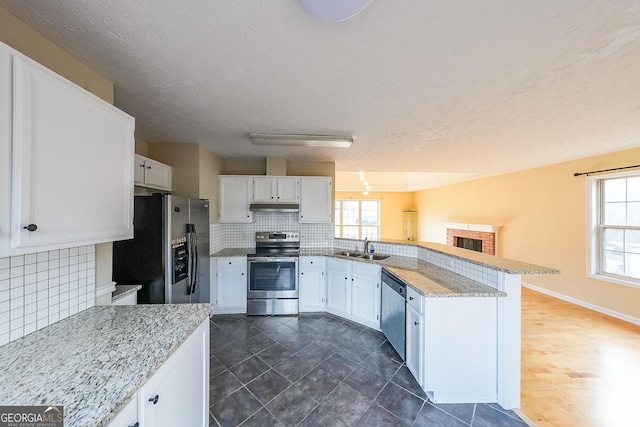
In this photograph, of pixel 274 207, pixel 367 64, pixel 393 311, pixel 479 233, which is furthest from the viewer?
pixel 479 233

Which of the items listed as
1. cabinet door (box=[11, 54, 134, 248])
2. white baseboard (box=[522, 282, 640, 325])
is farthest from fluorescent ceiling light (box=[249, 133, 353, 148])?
white baseboard (box=[522, 282, 640, 325])

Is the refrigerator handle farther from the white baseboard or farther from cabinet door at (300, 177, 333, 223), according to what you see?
the white baseboard

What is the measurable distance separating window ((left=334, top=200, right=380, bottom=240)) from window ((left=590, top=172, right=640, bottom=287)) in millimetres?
5400

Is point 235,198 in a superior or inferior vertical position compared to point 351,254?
superior

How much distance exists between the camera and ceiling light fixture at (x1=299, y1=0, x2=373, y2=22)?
935 mm

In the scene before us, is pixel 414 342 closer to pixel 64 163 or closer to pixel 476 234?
pixel 64 163

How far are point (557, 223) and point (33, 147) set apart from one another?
646 cm

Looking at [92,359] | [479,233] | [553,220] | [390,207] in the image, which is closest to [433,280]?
[92,359]

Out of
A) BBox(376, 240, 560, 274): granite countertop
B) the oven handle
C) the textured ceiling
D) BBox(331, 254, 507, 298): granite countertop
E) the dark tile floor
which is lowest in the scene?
the dark tile floor

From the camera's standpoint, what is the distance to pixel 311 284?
3.47m

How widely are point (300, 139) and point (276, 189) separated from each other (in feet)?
4.16

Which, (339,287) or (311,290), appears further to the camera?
(311,290)

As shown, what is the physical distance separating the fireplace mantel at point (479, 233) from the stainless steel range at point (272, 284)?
4924 mm

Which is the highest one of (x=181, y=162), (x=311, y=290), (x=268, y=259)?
(x=181, y=162)
